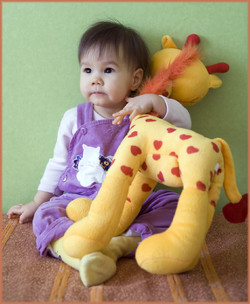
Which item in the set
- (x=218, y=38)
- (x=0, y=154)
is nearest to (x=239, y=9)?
(x=218, y=38)

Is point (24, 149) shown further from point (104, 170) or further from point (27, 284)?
point (27, 284)

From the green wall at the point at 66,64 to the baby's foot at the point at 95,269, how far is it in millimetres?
581

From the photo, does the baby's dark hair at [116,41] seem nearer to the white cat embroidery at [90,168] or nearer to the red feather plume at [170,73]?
the red feather plume at [170,73]

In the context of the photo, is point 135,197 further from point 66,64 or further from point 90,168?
point 66,64

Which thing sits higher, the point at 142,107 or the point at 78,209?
the point at 142,107

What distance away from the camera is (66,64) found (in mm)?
1138

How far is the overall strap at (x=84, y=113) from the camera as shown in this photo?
1070mm

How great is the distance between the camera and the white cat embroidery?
3.28ft

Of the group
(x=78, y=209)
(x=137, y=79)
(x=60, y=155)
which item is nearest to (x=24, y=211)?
(x=60, y=155)

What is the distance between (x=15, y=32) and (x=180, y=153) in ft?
2.52

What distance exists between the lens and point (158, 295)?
25.5 inches

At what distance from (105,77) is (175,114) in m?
0.23

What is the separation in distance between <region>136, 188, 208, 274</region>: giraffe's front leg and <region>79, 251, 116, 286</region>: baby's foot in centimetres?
9

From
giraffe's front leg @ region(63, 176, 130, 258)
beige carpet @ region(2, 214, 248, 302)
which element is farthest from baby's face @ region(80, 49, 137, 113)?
beige carpet @ region(2, 214, 248, 302)
